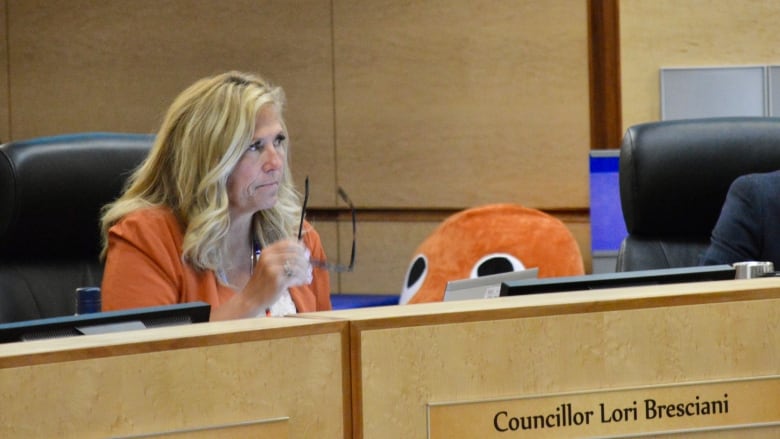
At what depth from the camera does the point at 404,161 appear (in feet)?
13.0

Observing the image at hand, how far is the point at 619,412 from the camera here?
1053mm

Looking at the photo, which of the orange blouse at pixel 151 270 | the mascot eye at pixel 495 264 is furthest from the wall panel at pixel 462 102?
the orange blouse at pixel 151 270

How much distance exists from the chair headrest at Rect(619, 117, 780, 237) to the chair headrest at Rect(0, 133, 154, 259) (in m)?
1.04

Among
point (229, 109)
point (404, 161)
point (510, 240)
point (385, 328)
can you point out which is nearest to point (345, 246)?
point (404, 161)

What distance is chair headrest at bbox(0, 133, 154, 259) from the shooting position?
2.19 m

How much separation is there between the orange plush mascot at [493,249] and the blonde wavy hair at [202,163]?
1133 mm

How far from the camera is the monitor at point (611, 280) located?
4.10ft

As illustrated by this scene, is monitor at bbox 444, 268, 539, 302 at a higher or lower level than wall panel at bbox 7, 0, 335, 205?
lower

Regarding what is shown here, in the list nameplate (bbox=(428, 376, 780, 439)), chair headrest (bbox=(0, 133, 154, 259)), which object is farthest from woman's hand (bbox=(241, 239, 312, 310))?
nameplate (bbox=(428, 376, 780, 439))

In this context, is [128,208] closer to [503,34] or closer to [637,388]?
[637,388]

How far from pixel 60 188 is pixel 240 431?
4.51 ft

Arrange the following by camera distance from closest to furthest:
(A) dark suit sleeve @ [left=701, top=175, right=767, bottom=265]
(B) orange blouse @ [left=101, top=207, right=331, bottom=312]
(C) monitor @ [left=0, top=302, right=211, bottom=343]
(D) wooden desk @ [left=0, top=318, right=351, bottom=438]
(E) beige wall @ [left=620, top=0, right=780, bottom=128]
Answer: (D) wooden desk @ [left=0, top=318, right=351, bottom=438] < (C) monitor @ [left=0, top=302, right=211, bottom=343] < (B) orange blouse @ [left=101, top=207, right=331, bottom=312] < (A) dark suit sleeve @ [left=701, top=175, right=767, bottom=265] < (E) beige wall @ [left=620, top=0, right=780, bottom=128]

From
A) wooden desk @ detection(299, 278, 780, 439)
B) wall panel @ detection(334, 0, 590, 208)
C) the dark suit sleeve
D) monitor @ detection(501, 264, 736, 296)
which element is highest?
wall panel @ detection(334, 0, 590, 208)

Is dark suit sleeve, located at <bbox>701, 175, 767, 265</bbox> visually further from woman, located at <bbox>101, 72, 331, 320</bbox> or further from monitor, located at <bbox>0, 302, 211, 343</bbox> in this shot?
monitor, located at <bbox>0, 302, 211, 343</bbox>
